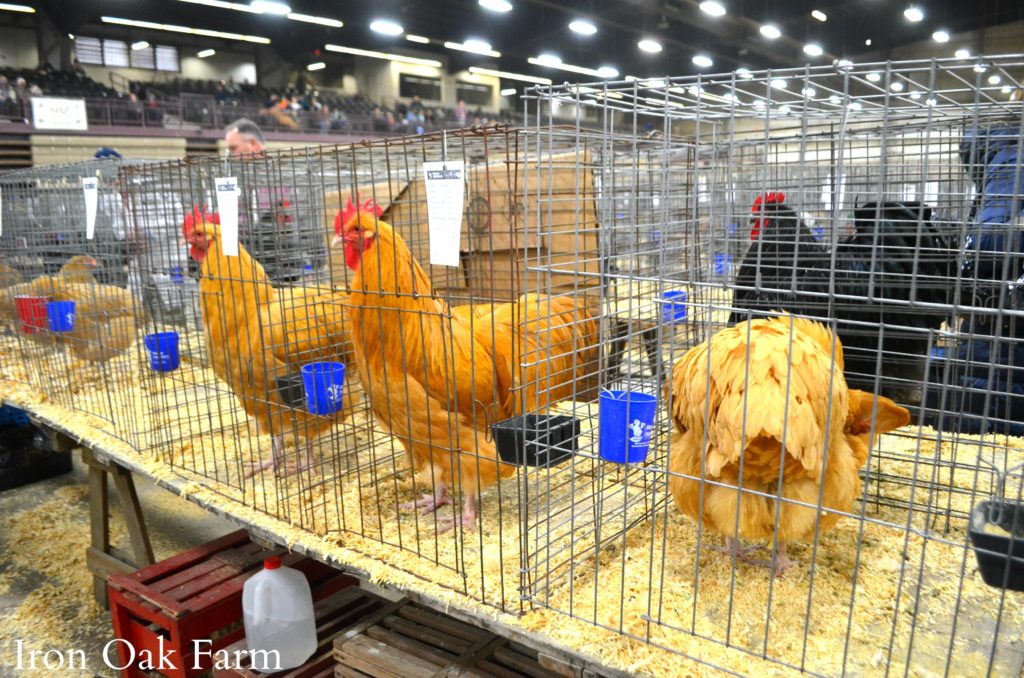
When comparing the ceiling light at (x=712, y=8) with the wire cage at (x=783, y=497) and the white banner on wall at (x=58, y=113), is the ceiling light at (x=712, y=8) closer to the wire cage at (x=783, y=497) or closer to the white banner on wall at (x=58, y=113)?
the wire cage at (x=783, y=497)

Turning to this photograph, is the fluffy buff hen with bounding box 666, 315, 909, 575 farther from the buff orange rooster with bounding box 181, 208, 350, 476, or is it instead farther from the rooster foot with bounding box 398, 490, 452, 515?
the buff orange rooster with bounding box 181, 208, 350, 476

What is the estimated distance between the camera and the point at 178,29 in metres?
22.4

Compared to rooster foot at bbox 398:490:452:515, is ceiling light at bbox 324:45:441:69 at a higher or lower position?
higher

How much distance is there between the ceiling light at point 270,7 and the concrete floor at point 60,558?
1581 centimetres

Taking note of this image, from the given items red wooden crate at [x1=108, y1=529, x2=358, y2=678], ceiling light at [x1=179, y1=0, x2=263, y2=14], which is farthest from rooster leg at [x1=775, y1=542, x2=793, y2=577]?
ceiling light at [x1=179, y1=0, x2=263, y2=14]

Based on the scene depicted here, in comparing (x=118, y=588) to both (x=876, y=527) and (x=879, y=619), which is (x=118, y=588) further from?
(x=876, y=527)

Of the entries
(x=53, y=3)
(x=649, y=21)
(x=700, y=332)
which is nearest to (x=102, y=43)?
(x=53, y=3)

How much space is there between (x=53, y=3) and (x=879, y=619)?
76.3 feet

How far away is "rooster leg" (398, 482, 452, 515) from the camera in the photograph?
9.99 feet

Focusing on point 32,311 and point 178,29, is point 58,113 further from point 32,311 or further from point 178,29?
point 32,311

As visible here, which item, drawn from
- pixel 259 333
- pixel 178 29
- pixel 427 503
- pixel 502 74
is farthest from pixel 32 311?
pixel 502 74

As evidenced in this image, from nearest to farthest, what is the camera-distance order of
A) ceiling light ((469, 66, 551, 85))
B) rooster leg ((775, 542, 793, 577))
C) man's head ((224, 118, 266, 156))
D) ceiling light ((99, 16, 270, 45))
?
rooster leg ((775, 542, 793, 577)) < man's head ((224, 118, 266, 156)) < ceiling light ((99, 16, 270, 45)) < ceiling light ((469, 66, 551, 85))

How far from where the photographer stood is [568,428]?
7.48 ft

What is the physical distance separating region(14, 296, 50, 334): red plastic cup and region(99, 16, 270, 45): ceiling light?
19.3 m
